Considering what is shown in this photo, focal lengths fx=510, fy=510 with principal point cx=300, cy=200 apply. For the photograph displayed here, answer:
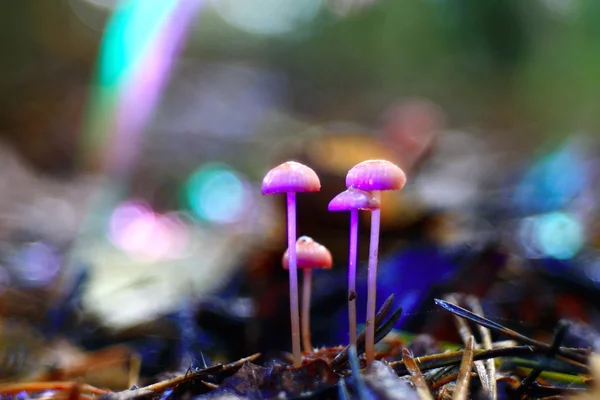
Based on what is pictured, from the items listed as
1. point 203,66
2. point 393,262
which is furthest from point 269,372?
point 203,66

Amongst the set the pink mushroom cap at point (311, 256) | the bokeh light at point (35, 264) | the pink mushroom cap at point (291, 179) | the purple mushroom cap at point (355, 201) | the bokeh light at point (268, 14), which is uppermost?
the bokeh light at point (268, 14)

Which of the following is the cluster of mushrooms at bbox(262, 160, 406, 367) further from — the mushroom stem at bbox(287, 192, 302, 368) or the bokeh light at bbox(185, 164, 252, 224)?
the bokeh light at bbox(185, 164, 252, 224)

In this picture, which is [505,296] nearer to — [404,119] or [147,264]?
[147,264]

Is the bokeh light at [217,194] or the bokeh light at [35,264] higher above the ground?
the bokeh light at [217,194]

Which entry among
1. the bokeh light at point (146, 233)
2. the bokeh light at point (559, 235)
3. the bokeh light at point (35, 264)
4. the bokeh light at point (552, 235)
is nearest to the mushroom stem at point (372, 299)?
the bokeh light at point (552, 235)

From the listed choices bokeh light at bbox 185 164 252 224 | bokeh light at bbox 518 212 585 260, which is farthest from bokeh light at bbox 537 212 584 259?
bokeh light at bbox 185 164 252 224

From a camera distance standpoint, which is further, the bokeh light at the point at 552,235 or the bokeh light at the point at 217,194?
the bokeh light at the point at 217,194

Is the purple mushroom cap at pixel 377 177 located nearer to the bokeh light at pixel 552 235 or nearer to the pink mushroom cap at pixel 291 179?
the pink mushroom cap at pixel 291 179
